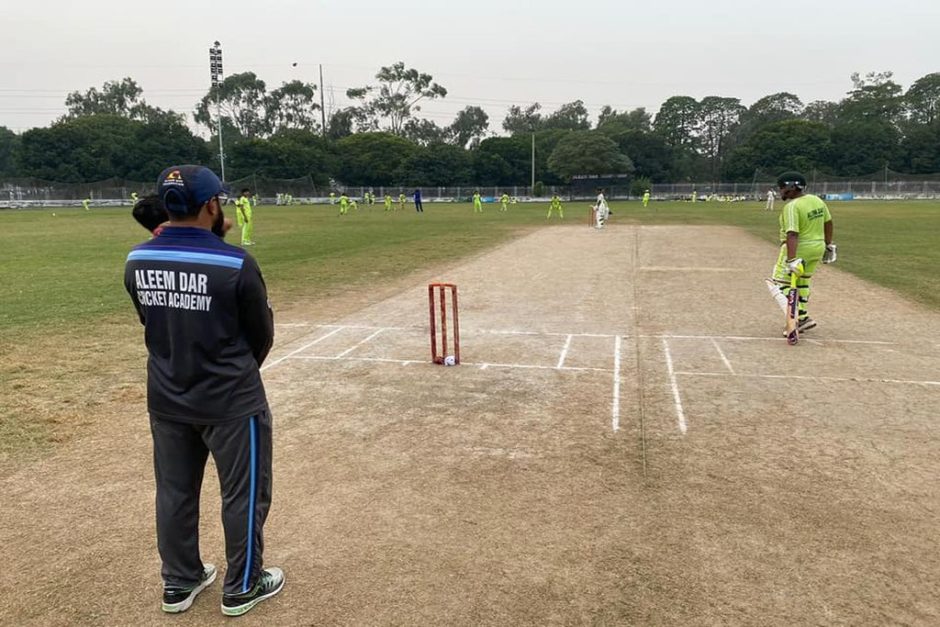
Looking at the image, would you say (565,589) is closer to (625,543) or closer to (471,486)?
(625,543)

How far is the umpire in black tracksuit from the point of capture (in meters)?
2.96

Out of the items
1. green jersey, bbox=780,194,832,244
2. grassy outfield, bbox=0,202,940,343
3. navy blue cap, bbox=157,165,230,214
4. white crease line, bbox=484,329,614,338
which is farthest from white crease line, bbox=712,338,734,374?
navy blue cap, bbox=157,165,230,214

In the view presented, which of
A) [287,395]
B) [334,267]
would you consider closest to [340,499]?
[287,395]

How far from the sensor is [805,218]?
8.73 meters

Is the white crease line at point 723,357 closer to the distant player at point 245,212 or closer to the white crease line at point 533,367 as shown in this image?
the white crease line at point 533,367

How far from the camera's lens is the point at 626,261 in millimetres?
17859

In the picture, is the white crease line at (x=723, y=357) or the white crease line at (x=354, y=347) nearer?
the white crease line at (x=723, y=357)

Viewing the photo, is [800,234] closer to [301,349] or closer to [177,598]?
[301,349]

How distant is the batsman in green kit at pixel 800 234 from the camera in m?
8.66

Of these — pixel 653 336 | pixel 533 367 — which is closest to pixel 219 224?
pixel 533 367

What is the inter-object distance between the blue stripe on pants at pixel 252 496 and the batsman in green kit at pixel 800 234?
7645 mm

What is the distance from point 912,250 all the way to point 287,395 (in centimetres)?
2055

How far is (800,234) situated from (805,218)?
23 cm

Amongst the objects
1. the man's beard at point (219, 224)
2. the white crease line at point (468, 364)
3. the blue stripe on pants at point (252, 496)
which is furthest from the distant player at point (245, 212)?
the blue stripe on pants at point (252, 496)
